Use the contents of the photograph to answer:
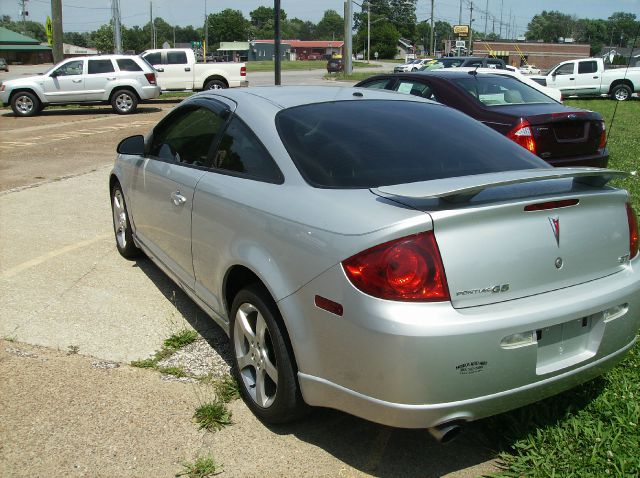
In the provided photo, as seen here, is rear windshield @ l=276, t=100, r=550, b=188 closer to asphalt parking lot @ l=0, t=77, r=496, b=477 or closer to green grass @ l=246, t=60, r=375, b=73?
asphalt parking lot @ l=0, t=77, r=496, b=477

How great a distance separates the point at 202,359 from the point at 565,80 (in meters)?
26.1

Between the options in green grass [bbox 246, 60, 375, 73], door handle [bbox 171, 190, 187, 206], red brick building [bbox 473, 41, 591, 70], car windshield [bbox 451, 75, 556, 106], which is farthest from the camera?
red brick building [bbox 473, 41, 591, 70]

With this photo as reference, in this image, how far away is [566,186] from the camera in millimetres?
2791

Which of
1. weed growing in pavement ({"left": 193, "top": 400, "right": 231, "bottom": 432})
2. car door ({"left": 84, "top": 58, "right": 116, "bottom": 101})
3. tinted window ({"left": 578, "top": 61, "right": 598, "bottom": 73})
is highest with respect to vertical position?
tinted window ({"left": 578, "top": 61, "right": 598, "bottom": 73})

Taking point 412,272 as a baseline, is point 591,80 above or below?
above

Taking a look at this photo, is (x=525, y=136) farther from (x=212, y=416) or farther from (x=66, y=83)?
(x=66, y=83)

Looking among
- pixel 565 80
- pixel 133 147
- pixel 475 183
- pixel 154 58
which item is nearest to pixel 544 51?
pixel 565 80

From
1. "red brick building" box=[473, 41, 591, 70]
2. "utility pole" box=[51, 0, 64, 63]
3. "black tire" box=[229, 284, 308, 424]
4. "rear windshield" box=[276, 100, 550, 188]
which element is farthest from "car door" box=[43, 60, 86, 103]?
"red brick building" box=[473, 41, 591, 70]

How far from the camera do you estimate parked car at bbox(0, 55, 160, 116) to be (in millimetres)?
18719

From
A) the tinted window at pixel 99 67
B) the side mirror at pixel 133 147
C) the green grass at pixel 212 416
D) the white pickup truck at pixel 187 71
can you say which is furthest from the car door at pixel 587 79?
the green grass at pixel 212 416

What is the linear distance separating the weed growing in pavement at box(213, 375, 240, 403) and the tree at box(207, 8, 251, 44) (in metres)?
156

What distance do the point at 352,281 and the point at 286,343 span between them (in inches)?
23.3

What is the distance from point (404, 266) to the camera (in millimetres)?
2418

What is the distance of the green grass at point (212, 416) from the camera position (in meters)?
3.16
